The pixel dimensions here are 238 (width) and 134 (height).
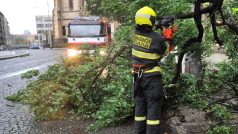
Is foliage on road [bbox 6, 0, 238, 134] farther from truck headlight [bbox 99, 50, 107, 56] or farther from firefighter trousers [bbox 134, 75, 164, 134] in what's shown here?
firefighter trousers [bbox 134, 75, 164, 134]

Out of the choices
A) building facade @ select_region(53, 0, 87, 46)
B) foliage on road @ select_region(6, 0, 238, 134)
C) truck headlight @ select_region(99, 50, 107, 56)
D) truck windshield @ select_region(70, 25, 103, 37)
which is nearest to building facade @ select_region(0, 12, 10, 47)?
building facade @ select_region(53, 0, 87, 46)

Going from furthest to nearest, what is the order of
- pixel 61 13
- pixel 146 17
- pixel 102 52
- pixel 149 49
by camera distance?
pixel 61 13
pixel 102 52
pixel 149 49
pixel 146 17

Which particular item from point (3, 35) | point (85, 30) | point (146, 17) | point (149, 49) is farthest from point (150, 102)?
point (3, 35)

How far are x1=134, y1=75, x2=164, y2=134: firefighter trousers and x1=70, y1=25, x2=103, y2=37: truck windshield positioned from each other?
15.5m

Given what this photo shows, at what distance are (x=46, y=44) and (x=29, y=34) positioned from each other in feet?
259

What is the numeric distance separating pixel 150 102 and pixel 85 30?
16.0 m

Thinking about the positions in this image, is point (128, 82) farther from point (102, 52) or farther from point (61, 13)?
point (61, 13)

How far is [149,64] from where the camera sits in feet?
16.5

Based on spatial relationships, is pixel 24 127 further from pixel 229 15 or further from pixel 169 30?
pixel 229 15

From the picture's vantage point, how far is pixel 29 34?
17350 cm

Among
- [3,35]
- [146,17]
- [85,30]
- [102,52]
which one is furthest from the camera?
[3,35]

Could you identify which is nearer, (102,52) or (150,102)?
(150,102)

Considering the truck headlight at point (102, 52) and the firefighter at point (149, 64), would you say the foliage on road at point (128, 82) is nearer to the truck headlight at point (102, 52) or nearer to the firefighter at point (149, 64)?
the truck headlight at point (102, 52)

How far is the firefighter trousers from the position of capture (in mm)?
4988
